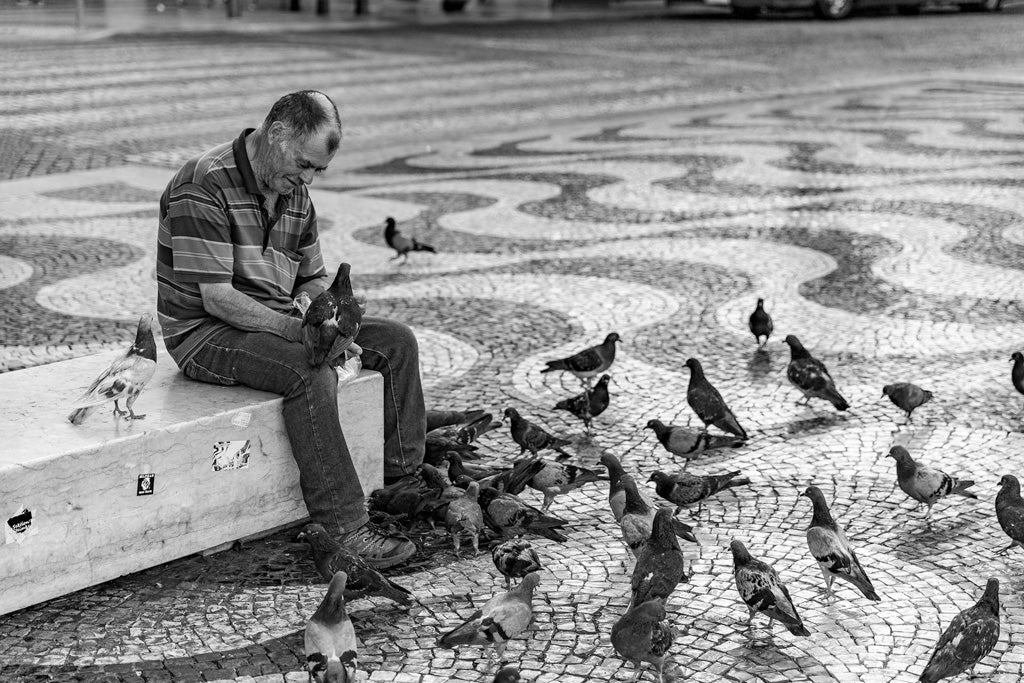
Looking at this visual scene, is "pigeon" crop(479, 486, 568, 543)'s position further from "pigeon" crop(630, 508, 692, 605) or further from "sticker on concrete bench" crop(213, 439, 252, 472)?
"sticker on concrete bench" crop(213, 439, 252, 472)

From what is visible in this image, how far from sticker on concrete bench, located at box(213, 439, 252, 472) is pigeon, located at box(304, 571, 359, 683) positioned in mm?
1022

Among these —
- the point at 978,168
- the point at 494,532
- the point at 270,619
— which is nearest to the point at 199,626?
the point at 270,619

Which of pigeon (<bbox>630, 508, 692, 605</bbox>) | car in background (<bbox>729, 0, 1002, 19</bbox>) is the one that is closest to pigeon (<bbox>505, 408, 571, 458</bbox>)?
pigeon (<bbox>630, 508, 692, 605</bbox>)

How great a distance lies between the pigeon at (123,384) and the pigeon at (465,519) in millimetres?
1172

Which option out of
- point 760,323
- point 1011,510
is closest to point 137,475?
point 1011,510

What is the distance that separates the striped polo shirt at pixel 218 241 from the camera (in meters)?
4.89

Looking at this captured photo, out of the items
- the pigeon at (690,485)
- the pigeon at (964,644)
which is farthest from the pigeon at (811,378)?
the pigeon at (964,644)

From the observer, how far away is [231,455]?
4.77m

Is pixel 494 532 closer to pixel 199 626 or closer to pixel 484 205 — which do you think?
pixel 199 626

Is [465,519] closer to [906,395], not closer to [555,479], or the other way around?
[555,479]

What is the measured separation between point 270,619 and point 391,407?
47.0 inches

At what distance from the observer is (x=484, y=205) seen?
11.3m

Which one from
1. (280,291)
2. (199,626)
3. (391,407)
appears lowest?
(199,626)

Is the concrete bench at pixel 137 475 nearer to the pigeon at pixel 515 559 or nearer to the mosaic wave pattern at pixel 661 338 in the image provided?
the mosaic wave pattern at pixel 661 338
